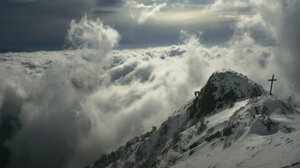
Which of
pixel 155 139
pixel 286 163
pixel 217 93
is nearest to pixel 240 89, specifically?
pixel 217 93

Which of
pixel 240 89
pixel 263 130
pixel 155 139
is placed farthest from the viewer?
pixel 155 139

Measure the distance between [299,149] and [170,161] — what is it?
56.2 feet

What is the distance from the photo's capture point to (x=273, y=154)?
596 inches

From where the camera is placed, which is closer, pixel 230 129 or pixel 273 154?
pixel 273 154

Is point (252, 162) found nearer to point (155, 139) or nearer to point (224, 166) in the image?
point (224, 166)

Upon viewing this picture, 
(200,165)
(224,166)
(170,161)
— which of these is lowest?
(170,161)

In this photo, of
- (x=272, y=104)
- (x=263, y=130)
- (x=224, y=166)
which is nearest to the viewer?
(x=224, y=166)

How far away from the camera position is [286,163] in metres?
13.0

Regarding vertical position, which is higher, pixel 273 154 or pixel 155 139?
pixel 273 154

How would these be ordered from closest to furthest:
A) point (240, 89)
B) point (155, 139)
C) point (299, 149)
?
point (299, 149) < point (240, 89) < point (155, 139)

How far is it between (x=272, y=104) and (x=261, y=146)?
21540 millimetres

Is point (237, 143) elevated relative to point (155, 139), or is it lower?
elevated

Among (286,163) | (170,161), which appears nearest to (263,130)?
(286,163)

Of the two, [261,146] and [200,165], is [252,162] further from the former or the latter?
[200,165]
